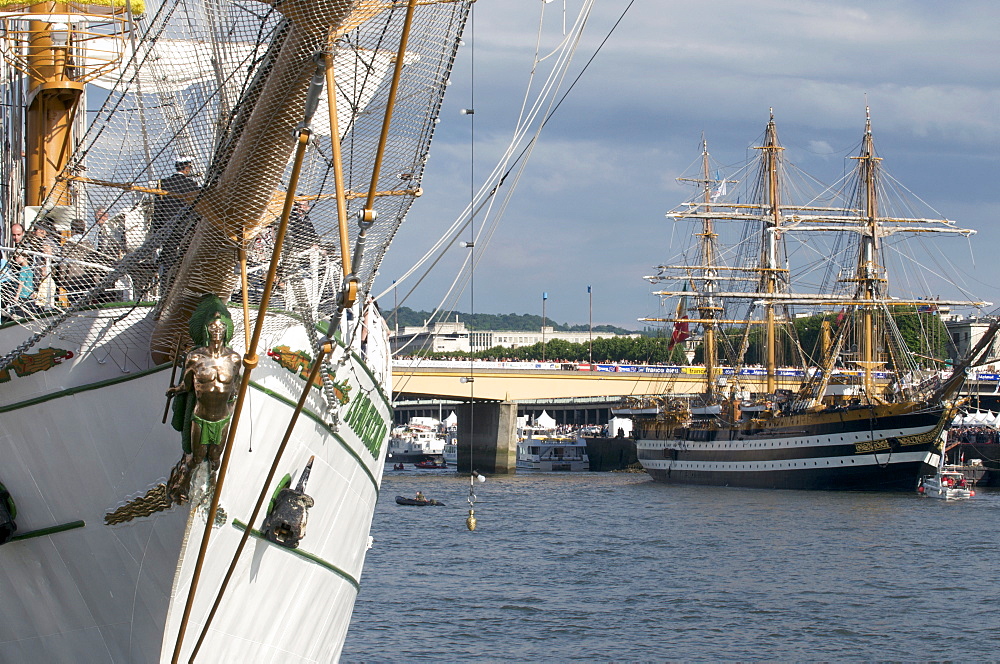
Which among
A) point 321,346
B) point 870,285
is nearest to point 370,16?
point 321,346

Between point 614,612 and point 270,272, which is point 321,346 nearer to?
point 270,272

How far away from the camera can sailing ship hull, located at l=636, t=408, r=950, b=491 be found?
53.7 meters

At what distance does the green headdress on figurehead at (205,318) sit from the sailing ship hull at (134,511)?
53cm

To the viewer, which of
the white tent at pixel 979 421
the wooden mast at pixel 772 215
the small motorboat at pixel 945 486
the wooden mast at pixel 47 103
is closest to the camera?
the wooden mast at pixel 47 103

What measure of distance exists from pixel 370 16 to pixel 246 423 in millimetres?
3355

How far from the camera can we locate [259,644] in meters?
10.1

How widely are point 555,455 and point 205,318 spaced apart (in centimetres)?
7708

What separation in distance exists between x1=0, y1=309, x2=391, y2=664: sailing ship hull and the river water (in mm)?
8376

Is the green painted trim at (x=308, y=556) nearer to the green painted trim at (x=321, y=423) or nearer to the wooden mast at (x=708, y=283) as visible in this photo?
the green painted trim at (x=321, y=423)

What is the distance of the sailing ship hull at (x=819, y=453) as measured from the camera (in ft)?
176

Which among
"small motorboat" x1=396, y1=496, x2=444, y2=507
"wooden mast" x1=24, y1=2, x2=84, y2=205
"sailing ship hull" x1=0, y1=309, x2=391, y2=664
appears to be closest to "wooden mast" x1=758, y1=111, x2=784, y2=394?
"small motorboat" x1=396, y1=496, x2=444, y2=507

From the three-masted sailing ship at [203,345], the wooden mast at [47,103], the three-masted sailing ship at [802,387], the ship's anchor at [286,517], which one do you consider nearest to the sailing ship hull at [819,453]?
the three-masted sailing ship at [802,387]

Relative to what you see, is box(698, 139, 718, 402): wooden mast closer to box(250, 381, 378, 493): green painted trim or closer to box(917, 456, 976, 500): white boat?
box(917, 456, 976, 500): white boat

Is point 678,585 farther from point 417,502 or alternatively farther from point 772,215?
point 772,215
